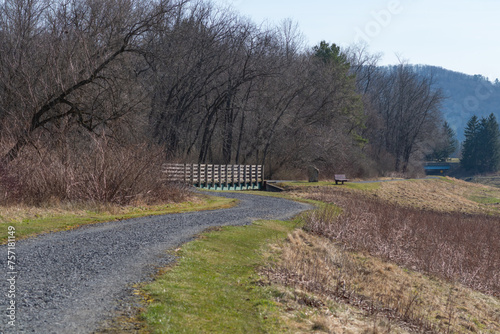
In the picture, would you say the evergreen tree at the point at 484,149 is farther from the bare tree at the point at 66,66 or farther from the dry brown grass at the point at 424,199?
the bare tree at the point at 66,66

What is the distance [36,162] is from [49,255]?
8.95m

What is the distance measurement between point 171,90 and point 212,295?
33377 millimetres

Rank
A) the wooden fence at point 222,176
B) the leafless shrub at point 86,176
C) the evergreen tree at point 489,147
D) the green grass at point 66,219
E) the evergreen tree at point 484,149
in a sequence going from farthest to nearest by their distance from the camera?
the evergreen tree at point 484,149 < the evergreen tree at point 489,147 < the wooden fence at point 222,176 < the leafless shrub at point 86,176 < the green grass at point 66,219

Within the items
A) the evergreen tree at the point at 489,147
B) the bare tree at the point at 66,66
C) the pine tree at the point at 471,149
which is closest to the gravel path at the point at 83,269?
the bare tree at the point at 66,66

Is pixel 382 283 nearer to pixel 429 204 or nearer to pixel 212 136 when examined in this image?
pixel 429 204

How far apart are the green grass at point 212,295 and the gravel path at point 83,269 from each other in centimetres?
54

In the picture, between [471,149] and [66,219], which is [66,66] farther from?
[471,149]

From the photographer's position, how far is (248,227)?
16453 millimetres

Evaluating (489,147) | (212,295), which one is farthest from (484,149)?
(212,295)

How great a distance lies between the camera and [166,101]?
40875mm

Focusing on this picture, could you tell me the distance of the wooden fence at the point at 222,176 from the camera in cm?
3478

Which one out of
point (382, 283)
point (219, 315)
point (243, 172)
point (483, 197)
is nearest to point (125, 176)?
point (382, 283)

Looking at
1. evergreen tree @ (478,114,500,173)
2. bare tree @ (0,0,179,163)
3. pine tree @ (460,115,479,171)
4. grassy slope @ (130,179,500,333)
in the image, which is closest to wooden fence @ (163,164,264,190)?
bare tree @ (0,0,179,163)

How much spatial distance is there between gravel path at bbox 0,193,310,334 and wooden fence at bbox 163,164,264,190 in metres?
18.0
